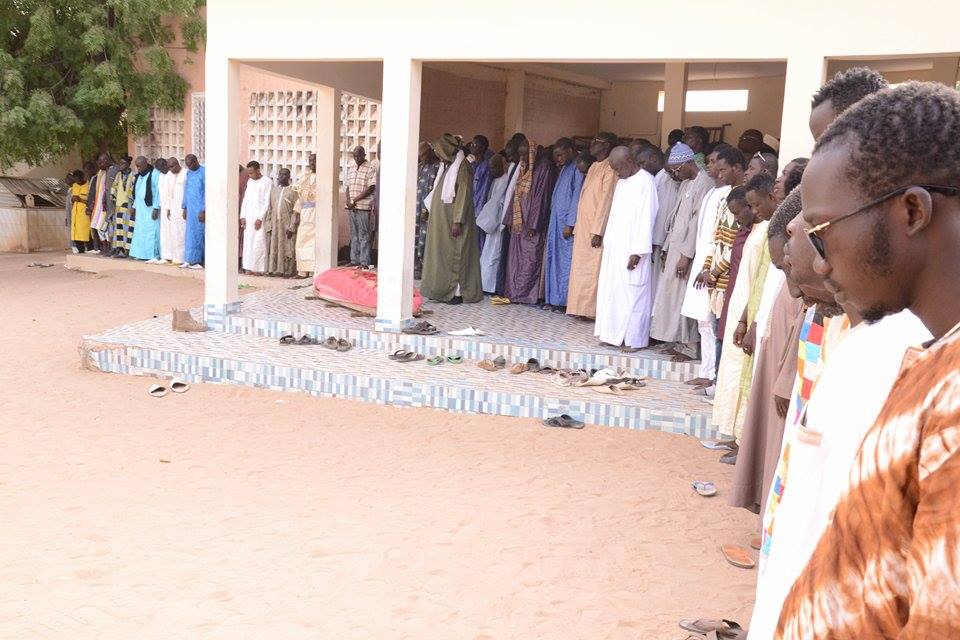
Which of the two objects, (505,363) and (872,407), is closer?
(872,407)

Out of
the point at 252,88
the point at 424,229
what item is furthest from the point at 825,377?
the point at 252,88

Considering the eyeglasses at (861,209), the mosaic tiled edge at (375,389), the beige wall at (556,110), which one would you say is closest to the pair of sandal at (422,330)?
the mosaic tiled edge at (375,389)

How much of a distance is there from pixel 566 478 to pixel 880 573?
166 inches

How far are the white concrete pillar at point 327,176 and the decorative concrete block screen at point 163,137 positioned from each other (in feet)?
16.3

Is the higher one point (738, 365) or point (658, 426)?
point (738, 365)

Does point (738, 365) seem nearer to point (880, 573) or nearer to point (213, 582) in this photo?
point (213, 582)

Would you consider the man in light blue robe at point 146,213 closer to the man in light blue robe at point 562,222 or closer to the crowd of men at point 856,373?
the man in light blue robe at point 562,222

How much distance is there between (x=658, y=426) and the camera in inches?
235

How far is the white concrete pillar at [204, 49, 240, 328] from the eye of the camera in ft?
26.0

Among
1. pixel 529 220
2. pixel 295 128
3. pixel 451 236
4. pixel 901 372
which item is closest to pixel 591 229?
pixel 529 220

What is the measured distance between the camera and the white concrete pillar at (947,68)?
36.4ft

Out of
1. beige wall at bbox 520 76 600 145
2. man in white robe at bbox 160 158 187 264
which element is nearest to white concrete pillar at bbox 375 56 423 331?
beige wall at bbox 520 76 600 145

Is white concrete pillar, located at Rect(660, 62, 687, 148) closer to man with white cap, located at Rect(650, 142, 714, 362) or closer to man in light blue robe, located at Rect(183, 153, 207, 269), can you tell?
man with white cap, located at Rect(650, 142, 714, 362)

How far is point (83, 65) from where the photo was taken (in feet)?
47.4
